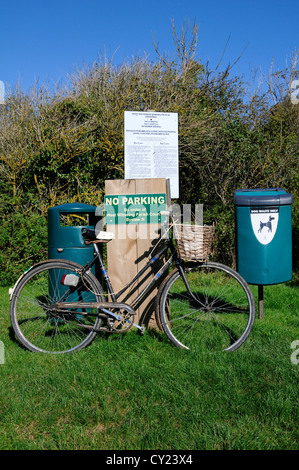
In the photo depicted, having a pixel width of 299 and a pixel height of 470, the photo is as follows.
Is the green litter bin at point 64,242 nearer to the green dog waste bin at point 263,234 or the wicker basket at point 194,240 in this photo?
the wicker basket at point 194,240

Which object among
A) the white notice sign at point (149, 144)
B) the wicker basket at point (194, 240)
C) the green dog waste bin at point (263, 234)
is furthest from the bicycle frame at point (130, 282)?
the white notice sign at point (149, 144)

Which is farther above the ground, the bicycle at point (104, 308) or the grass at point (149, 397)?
the bicycle at point (104, 308)

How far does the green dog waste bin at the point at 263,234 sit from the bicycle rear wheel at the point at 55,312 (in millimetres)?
1652

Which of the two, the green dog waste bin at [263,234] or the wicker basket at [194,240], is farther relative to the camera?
the green dog waste bin at [263,234]

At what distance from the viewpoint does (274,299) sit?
215 inches

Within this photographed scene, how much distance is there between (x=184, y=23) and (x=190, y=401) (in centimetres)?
957

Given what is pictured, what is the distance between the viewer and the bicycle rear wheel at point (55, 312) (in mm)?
3742

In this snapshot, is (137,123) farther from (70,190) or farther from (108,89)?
(108,89)

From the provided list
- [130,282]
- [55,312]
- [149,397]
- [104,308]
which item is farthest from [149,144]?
[149,397]

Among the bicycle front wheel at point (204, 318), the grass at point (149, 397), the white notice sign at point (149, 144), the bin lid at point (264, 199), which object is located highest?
the white notice sign at point (149, 144)

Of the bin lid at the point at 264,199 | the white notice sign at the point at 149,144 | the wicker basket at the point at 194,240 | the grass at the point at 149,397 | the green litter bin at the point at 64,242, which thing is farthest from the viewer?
the white notice sign at the point at 149,144

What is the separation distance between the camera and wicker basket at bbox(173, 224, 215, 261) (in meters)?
3.50

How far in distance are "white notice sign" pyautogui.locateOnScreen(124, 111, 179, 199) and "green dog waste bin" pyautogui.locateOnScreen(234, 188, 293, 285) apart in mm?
1443
